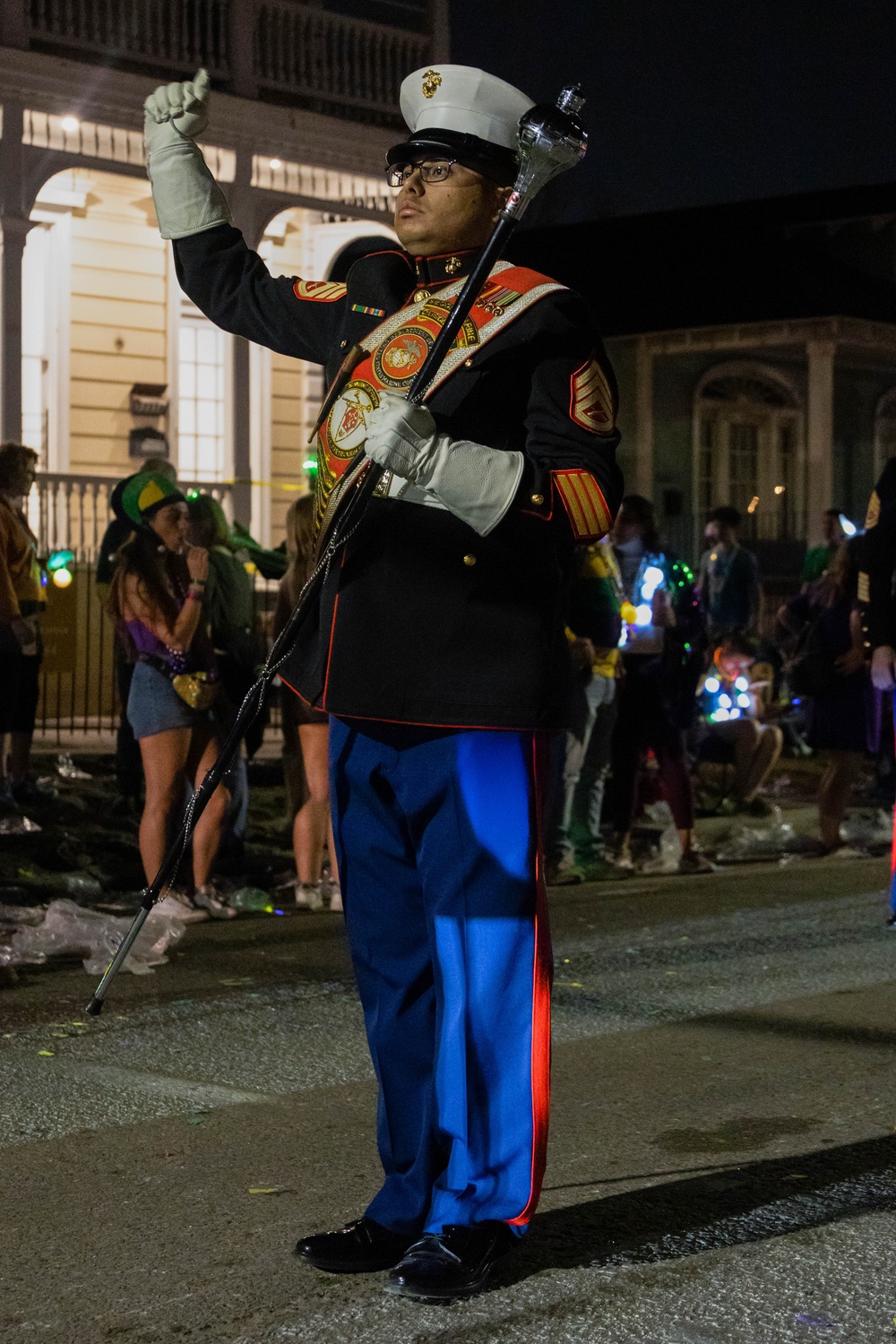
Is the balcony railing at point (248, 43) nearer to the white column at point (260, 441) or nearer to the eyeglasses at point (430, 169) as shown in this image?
the white column at point (260, 441)

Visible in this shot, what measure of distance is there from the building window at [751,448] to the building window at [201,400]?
13.2 metres

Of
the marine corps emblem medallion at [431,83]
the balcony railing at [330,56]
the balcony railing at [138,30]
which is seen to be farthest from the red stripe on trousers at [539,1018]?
the balcony railing at [330,56]

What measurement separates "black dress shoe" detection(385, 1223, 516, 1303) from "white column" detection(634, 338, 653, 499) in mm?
27855

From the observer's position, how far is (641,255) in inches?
1280

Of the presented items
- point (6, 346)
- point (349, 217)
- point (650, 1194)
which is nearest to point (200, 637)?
point (650, 1194)

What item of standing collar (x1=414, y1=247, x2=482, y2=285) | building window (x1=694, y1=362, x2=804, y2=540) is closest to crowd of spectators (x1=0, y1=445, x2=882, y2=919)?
standing collar (x1=414, y1=247, x2=482, y2=285)

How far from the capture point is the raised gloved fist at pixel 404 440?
3.10 metres

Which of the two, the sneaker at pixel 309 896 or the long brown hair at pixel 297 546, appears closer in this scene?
the long brown hair at pixel 297 546

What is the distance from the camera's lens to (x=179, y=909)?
793 cm

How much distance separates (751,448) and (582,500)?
30.6m

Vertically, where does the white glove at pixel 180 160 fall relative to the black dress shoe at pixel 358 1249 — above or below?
above

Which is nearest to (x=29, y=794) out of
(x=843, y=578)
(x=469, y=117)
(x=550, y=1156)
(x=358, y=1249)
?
(x=843, y=578)

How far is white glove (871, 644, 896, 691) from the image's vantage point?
732 centimetres

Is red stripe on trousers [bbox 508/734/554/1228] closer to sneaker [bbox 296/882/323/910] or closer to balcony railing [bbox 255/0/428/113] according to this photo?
sneaker [bbox 296/882/323/910]
